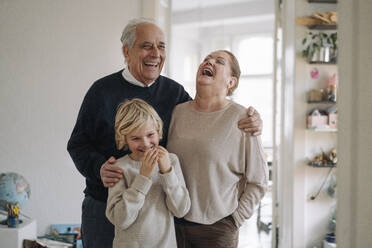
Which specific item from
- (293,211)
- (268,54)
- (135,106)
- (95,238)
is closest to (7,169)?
(95,238)

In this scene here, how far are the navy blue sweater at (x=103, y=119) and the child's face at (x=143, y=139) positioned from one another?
24 centimetres

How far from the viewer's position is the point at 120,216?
1271 mm

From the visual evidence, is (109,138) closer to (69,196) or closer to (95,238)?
(95,238)

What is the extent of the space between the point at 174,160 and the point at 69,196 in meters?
2.52

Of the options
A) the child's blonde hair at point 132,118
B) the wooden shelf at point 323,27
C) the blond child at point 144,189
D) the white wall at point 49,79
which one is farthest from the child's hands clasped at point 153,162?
the wooden shelf at point 323,27

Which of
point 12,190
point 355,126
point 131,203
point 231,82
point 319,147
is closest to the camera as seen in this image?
point 131,203

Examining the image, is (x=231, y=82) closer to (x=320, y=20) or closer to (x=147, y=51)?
(x=147, y=51)

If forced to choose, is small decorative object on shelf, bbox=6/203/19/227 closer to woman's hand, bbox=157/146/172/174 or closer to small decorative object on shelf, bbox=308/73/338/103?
woman's hand, bbox=157/146/172/174

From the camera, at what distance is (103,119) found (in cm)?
163

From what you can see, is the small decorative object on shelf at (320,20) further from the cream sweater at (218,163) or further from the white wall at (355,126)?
the cream sweater at (218,163)

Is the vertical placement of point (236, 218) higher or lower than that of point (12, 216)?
higher

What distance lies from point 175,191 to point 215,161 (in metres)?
0.21

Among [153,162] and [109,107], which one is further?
[109,107]

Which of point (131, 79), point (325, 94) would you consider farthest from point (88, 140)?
point (325, 94)
